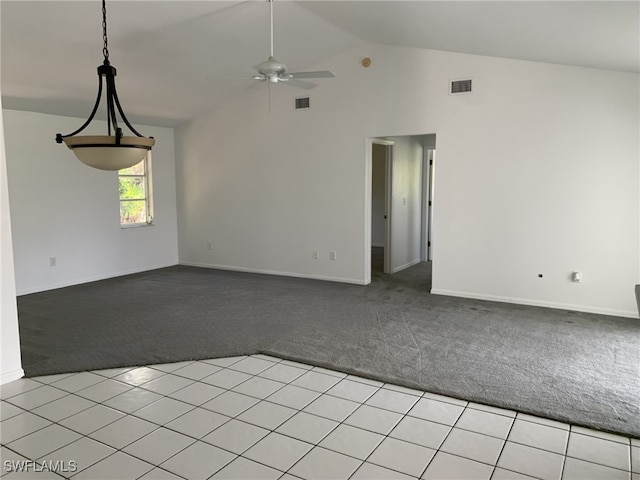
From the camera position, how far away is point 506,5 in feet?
11.8

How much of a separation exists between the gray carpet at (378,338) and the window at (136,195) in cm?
158

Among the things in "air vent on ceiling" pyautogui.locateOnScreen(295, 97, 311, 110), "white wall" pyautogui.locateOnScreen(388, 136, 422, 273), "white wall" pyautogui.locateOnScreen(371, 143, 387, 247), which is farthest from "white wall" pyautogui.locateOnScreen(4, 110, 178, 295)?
"white wall" pyautogui.locateOnScreen(371, 143, 387, 247)

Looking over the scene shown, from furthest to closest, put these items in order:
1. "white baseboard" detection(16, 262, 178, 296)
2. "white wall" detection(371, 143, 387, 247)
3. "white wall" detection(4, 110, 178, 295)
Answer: "white wall" detection(371, 143, 387, 247) < "white baseboard" detection(16, 262, 178, 296) < "white wall" detection(4, 110, 178, 295)

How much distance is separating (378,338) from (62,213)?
186 inches

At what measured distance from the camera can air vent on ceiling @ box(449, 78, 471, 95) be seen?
5.40 meters

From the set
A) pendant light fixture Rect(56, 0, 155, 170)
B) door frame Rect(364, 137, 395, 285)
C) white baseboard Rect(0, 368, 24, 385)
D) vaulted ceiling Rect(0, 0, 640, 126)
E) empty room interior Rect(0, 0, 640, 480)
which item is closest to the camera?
pendant light fixture Rect(56, 0, 155, 170)

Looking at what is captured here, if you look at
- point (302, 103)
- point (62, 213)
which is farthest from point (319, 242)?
point (62, 213)

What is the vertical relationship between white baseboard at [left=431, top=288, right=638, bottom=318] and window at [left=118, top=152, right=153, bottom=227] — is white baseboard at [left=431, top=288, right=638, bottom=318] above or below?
below

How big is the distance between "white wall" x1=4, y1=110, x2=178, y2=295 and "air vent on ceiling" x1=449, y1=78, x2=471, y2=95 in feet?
15.5

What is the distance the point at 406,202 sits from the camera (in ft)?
24.8

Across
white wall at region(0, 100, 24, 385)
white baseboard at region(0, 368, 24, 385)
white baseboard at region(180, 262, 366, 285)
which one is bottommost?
white baseboard at region(0, 368, 24, 385)

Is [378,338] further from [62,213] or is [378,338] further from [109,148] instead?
[62,213]

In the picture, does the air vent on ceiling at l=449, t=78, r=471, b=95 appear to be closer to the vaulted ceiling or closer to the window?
the vaulted ceiling

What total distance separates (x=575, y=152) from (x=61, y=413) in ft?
17.0
